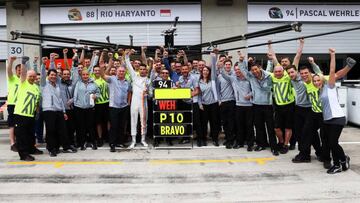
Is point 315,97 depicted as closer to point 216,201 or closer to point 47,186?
point 216,201

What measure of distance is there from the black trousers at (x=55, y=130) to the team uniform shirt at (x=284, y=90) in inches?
172

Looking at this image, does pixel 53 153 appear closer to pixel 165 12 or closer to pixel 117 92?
pixel 117 92

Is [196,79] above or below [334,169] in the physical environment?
above

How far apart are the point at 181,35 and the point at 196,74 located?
717 cm

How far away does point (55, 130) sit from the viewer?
811 centimetres

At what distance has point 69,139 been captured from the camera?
8.60m

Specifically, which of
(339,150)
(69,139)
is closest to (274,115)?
(339,150)

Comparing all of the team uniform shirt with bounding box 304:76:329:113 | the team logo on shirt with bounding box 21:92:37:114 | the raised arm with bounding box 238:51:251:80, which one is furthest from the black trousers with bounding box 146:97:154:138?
the team uniform shirt with bounding box 304:76:329:113

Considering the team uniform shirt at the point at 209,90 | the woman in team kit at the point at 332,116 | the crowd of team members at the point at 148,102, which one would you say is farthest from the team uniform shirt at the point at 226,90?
the woman in team kit at the point at 332,116

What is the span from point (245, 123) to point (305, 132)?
5.39ft

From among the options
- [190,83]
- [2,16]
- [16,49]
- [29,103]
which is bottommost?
[29,103]

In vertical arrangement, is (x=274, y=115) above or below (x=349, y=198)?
above

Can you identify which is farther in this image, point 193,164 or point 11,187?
point 193,164

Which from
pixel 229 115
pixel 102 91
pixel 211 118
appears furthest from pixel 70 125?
pixel 229 115
